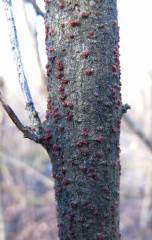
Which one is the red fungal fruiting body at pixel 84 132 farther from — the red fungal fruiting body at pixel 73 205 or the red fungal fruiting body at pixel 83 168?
the red fungal fruiting body at pixel 73 205

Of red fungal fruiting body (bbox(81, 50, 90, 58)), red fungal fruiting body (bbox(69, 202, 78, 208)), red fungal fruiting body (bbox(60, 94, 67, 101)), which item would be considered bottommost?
red fungal fruiting body (bbox(69, 202, 78, 208))

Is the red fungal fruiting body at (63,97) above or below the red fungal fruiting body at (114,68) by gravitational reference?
below

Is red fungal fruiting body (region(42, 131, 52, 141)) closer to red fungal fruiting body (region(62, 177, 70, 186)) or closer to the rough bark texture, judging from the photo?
the rough bark texture

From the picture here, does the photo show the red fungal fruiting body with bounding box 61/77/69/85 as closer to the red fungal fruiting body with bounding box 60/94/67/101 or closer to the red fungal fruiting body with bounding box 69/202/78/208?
A: the red fungal fruiting body with bounding box 60/94/67/101

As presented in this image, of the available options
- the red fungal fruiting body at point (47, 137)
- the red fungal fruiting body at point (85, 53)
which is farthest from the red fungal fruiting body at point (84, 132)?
the red fungal fruiting body at point (85, 53)

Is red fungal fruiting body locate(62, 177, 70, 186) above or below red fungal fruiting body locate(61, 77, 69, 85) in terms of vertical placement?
below

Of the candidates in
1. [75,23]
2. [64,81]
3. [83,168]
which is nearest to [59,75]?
[64,81]

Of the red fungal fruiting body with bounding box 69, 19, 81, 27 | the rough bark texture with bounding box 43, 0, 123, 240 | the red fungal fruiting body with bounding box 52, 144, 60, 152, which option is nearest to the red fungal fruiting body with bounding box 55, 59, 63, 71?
the rough bark texture with bounding box 43, 0, 123, 240

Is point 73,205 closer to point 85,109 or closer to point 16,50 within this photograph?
point 85,109

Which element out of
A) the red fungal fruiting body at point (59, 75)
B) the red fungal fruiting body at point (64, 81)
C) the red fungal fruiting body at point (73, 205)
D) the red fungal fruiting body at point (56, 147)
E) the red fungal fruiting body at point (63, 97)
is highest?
the red fungal fruiting body at point (59, 75)
